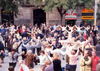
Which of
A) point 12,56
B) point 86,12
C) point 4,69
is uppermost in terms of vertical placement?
point 86,12

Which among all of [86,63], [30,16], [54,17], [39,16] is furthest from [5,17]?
[86,63]

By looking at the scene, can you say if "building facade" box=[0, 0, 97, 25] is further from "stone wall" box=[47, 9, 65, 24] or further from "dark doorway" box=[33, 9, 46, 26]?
"dark doorway" box=[33, 9, 46, 26]

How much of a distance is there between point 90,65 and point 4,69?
18.0 feet

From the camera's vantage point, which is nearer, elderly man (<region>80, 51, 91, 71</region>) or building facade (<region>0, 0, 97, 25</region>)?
elderly man (<region>80, 51, 91, 71</region>)

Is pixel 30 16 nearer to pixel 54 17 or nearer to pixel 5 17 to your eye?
pixel 54 17

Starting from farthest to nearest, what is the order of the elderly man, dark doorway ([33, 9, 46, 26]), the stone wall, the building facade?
dark doorway ([33, 9, 46, 26])
the stone wall
the building facade
the elderly man

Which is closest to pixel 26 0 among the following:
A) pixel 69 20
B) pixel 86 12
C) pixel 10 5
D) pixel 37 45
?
pixel 10 5

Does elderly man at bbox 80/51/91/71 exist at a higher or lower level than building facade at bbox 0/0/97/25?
lower

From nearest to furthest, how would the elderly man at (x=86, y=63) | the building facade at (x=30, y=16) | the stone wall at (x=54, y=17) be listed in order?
the elderly man at (x=86, y=63) < the building facade at (x=30, y=16) < the stone wall at (x=54, y=17)

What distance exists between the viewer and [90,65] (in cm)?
813

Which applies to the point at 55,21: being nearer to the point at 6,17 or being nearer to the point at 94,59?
the point at 6,17

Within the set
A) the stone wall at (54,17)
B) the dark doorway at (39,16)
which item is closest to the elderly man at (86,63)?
the stone wall at (54,17)

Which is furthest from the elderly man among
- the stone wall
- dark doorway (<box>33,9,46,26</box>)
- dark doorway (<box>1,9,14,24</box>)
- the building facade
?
dark doorway (<box>1,9,14,24</box>)

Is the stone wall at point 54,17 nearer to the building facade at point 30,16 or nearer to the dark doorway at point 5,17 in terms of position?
the building facade at point 30,16
